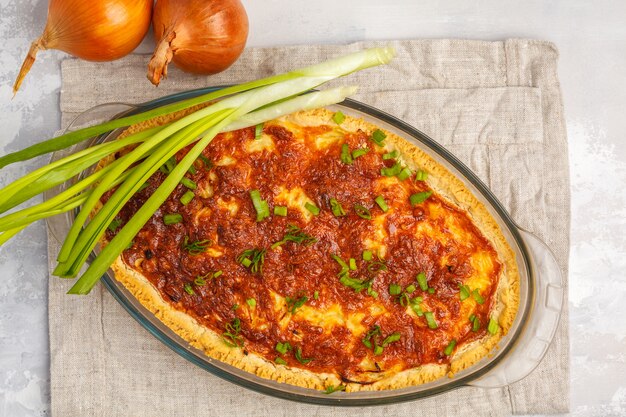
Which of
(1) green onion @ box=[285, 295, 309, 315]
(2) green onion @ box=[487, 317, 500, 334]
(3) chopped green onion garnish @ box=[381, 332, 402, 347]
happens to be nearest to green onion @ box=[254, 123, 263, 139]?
(1) green onion @ box=[285, 295, 309, 315]

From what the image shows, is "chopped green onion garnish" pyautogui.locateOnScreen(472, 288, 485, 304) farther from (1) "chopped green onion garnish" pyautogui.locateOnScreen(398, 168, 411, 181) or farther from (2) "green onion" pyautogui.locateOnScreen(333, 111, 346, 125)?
(2) "green onion" pyautogui.locateOnScreen(333, 111, 346, 125)

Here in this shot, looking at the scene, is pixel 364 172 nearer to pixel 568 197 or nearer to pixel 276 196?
pixel 276 196

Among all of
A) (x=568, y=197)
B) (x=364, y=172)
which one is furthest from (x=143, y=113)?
(x=568, y=197)

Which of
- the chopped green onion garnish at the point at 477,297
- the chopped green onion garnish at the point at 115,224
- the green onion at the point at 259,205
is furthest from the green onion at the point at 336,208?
the chopped green onion garnish at the point at 115,224

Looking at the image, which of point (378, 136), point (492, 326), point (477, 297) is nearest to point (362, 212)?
point (378, 136)

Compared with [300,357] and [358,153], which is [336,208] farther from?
[300,357]

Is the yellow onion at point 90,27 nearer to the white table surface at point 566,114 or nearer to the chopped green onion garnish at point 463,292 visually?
the white table surface at point 566,114
